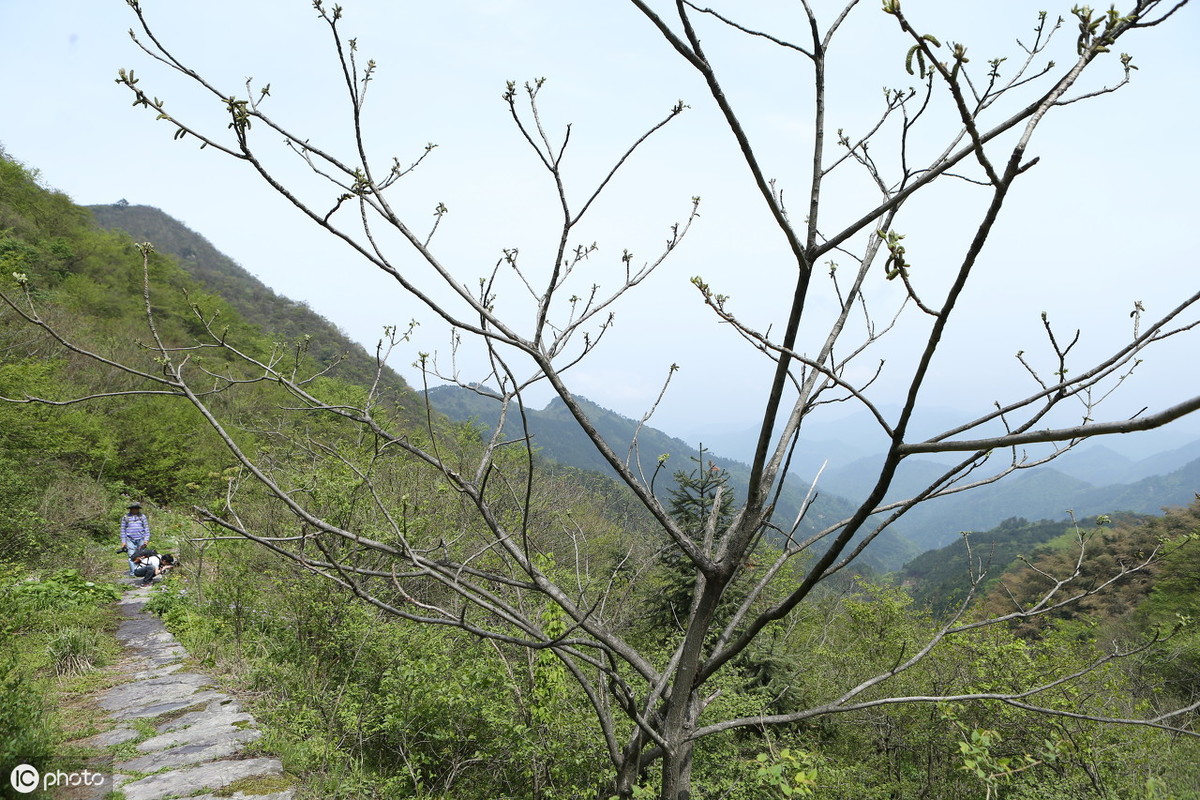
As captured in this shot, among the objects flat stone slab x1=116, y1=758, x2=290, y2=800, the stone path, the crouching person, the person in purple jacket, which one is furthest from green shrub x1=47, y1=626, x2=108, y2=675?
the person in purple jacket

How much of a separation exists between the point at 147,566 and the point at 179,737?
21.0 ft

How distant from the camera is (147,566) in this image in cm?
920

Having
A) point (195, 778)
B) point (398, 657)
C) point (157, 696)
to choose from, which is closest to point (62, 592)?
point (157, 696)

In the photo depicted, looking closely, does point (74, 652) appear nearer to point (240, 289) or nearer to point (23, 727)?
point (23, 727)

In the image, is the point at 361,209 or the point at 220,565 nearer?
the point at 361,209

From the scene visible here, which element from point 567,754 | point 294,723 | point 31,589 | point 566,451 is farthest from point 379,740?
point 566,451

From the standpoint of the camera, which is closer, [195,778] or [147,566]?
[195,778]

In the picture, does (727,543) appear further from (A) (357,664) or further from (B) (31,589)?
(B) (31,589)

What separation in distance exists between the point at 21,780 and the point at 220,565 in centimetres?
543

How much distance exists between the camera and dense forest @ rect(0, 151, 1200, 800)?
135 inches

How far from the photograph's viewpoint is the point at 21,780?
3213 mm

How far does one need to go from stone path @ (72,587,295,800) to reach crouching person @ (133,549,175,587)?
3513 millimetres

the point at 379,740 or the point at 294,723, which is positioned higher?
the point at 294,723

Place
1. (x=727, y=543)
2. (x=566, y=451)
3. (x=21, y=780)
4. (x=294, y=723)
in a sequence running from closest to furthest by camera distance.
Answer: (x=727, y=543) → (x=21, y=780) → (x=294, y=723) → (x=566, y=451)
